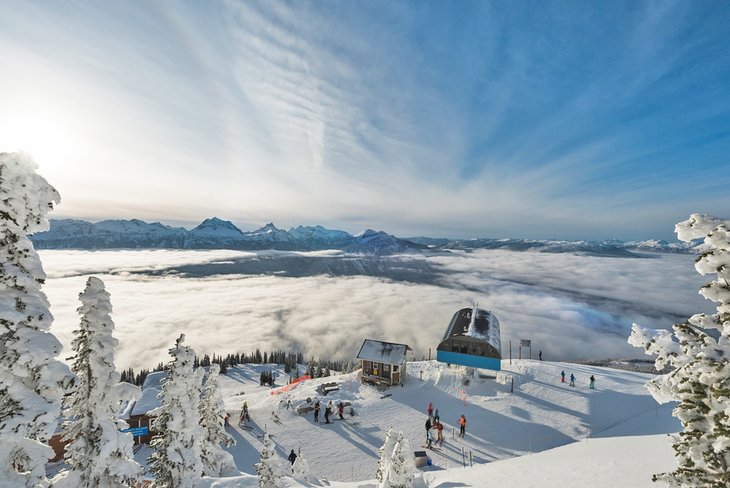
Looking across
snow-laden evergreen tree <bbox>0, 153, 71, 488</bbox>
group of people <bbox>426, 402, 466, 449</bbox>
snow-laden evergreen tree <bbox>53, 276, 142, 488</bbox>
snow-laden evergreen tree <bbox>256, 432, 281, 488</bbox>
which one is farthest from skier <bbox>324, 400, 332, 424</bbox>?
snow-laden evergreen tree <bbox>0, 153, 71, 488</bbox>

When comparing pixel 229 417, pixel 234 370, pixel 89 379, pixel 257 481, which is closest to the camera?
pixel 89 379

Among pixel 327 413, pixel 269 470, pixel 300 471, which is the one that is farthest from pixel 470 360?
pixel 269 470

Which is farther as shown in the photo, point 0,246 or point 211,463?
point 211,463

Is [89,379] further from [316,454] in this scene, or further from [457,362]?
[457,362]

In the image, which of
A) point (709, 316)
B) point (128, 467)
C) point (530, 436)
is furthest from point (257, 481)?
point (530, 436)

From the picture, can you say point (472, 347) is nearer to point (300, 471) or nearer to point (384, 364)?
point (384, 364)

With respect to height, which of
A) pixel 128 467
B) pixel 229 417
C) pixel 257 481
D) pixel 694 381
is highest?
pixel 694 381
